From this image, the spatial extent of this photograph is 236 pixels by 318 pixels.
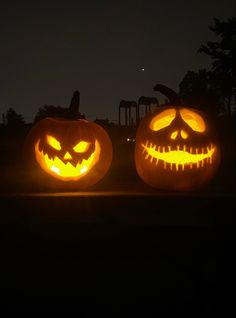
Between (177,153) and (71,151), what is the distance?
0.87 m

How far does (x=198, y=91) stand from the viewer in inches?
362

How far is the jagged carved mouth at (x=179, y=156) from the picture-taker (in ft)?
11.7

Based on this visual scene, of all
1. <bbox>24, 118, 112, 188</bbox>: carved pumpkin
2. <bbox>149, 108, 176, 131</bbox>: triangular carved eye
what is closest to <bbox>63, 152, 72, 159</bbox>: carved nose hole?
<bbox>24, 118, 112, 188</bbox>: carved pumpkin

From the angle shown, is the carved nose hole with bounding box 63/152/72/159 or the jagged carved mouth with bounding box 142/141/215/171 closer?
the jagged carved mouth with bounding box 142/141/215/171

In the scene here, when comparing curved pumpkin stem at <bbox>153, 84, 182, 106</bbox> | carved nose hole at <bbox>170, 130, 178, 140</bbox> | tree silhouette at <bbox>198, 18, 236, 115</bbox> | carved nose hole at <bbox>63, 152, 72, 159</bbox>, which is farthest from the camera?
tree silhouette at <bbox>198, 18, 236, 115</bbox>

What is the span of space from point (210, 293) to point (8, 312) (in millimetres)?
1150

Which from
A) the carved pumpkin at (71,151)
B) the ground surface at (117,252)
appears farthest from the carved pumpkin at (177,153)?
the carved pumpkin at (71,151)

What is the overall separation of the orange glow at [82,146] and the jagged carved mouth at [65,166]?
0.08 m

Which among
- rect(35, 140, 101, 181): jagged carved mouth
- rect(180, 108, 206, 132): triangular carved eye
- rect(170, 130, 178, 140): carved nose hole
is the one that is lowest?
rect(35, 140, 101, 181): jagged carved mouth

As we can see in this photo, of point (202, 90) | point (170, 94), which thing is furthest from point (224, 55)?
point (170, 94)

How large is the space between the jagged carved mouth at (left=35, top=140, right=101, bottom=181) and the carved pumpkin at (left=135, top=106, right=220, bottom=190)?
1.28 ft

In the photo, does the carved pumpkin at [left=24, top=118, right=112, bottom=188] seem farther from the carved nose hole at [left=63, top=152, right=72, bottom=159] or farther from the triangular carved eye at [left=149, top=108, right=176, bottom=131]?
the triangular carved eye at [left=149, top=108, right=176, bottom=131]

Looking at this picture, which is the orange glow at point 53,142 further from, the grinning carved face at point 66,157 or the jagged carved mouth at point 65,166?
the jagged carved mouth at point 65,166

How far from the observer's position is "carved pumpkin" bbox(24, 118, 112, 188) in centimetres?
373
